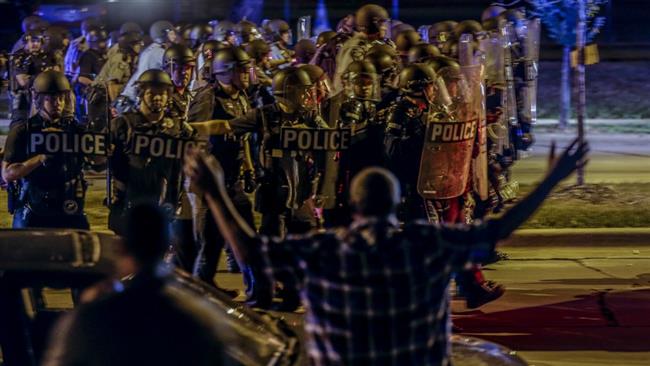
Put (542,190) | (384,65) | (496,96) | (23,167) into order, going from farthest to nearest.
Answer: (496,96) → (384,65) → (23,167) → (542,190)

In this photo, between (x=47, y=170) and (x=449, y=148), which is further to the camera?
(x=449, y=148)

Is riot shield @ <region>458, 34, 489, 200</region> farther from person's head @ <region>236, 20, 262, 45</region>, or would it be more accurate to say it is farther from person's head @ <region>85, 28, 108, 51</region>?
person's head @ <region>85, 28, 108, 51</region>

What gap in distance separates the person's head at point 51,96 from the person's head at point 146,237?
487cm

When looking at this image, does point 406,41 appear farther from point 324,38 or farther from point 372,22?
point 324,38

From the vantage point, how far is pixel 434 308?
436 cm

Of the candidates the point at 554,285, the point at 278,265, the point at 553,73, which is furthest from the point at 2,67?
the point at 553,73

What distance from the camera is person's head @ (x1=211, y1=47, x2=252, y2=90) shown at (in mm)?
9703

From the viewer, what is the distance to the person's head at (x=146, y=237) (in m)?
3.97

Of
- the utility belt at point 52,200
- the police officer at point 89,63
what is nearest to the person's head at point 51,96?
the utility belt at point 52,200

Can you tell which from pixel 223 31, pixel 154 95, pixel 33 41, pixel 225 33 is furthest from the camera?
pixel 223 31

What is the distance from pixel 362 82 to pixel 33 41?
703 cm

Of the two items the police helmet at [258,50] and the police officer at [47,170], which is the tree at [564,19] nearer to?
the police helmet at [258,50]

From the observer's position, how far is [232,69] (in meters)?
9.76

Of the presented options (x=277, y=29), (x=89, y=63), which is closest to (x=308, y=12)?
(x=277, y=29)
